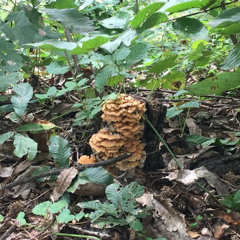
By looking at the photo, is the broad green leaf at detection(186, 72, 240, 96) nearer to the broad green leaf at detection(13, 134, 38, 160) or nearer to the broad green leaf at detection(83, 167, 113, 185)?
the broad green leaf at detection(83, 167, 113, 185)

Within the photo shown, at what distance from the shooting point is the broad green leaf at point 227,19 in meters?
1.45

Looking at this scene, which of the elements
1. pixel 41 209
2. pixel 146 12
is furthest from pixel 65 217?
pixel 146 12

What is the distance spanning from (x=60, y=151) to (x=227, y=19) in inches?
53.9

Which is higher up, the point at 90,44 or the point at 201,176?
the point at 90,44

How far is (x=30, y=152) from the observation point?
6.31 feet

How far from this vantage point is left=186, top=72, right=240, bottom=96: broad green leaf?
5.95 feet

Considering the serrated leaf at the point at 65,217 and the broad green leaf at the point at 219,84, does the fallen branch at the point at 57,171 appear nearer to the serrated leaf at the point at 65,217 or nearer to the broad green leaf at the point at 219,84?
the serrated leaf at the point at 65,217

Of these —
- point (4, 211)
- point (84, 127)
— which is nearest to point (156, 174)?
point (84, 127)

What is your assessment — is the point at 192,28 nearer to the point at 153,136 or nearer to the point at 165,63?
the point at 165,63

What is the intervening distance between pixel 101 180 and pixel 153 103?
721 mm

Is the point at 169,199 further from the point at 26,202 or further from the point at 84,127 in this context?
the point at 84,127

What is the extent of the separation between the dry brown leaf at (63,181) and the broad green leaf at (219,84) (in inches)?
39.0

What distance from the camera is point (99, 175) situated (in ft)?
6.26

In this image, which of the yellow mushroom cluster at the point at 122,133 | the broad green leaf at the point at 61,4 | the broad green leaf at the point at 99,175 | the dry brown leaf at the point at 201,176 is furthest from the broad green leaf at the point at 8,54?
the dry brown leaf at the point at 201,176
